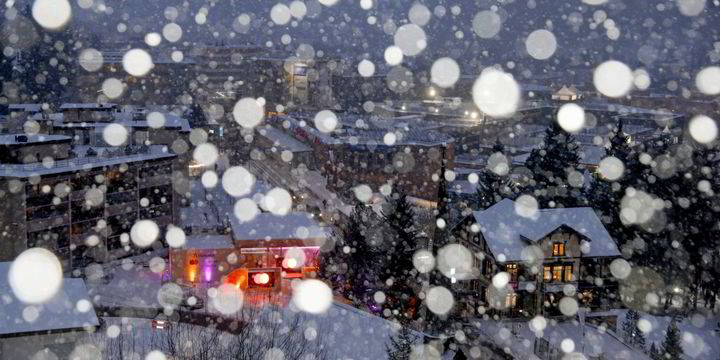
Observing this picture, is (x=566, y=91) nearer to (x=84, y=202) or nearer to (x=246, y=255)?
(x=246, y=255)

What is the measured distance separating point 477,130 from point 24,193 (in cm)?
4899

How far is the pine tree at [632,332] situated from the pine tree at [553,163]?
11787 mm

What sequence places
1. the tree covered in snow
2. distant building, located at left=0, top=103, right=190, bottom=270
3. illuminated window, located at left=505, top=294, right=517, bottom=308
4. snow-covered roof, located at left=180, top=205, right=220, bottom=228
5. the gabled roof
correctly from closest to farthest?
1. illuminated window, located at left=505, top=294, right=517, bottom=308
2. distant building, located at left=0, top=103, right=190, bottom=270
3. the tree covered in snow
4. snow-covered roof, located at left=180, top=205, right=220, bottom=228
5. the gabled roof

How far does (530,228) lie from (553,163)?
44.6 feet

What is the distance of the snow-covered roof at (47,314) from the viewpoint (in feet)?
54.5

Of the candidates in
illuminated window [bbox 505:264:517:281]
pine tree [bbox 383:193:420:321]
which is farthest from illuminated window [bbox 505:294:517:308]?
pine tree [bbox 383:193:420:321]

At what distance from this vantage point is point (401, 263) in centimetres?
2833

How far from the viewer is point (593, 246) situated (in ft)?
93.7

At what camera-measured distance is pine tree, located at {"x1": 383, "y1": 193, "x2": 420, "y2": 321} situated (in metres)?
28.0

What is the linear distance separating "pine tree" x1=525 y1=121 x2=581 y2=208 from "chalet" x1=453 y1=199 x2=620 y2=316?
33.3 ft

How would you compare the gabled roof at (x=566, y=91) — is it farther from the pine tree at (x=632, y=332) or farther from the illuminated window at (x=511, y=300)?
the illuminated window at (x=511, y=300)

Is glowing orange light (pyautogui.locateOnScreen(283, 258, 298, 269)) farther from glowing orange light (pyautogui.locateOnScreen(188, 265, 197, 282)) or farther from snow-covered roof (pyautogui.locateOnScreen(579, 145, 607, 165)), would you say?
snow-covered roof (pyautogui.locateOnScreen(579, 145, 607, 165))

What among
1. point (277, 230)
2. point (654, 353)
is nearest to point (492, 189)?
point (277, 230)

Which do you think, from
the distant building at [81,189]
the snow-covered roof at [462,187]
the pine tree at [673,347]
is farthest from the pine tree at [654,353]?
the distant building at [81,189]
